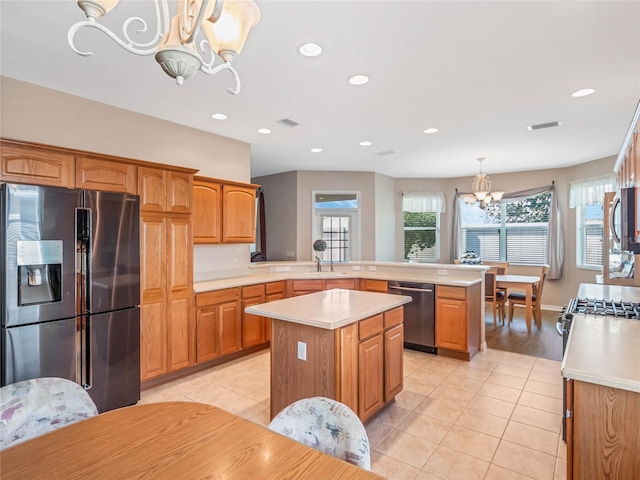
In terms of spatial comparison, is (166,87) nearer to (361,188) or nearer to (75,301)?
(75,301)

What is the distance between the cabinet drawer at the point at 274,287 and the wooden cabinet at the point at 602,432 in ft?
11.1

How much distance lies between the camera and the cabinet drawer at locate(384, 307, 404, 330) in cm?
271

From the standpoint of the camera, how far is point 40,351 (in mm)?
2371

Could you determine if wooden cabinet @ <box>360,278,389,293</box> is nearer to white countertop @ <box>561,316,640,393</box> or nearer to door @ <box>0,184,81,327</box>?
white countertop @ <box>561,316,640,393</box>

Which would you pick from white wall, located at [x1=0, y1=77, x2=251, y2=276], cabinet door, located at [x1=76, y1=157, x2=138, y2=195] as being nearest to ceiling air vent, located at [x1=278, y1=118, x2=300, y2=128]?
white wall, located at [x1=0, y1=77, x2=251, y2=276]

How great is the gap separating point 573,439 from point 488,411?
1.57m

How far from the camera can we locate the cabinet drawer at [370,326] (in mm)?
2421

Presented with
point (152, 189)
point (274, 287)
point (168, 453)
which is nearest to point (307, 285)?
point (274, 287)

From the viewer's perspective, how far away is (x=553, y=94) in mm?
3043

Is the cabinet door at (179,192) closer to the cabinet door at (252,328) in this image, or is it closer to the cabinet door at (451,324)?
the cabinet door at (252,328)

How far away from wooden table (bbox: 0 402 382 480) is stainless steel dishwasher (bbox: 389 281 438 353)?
10.9ft

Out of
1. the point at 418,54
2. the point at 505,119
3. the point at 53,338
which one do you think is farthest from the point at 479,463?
the point at 505,119

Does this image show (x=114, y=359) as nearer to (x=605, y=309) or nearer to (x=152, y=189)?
(x=152, y=189)

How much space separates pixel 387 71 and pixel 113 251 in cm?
260
